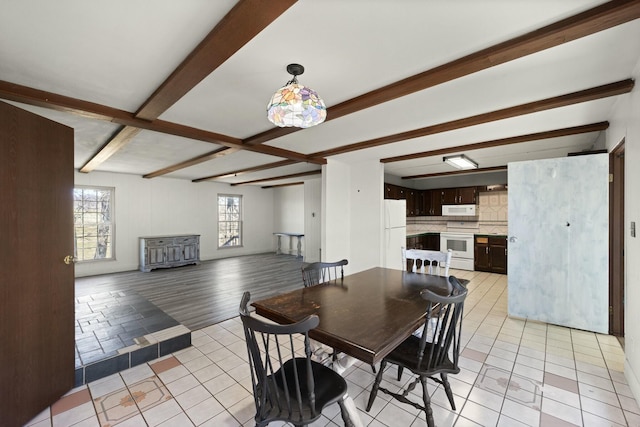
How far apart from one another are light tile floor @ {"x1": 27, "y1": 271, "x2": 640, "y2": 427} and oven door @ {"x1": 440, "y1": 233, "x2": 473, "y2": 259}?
3.31 m

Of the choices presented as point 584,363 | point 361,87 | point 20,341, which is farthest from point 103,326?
point 584,363

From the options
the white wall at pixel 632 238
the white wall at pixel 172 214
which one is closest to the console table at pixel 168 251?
the white wall at pixel 172 214

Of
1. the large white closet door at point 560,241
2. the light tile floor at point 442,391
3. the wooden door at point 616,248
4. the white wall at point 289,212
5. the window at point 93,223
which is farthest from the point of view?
the white wall at point 289,212

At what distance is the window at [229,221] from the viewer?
8.73m

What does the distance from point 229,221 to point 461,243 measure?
6.82 meters

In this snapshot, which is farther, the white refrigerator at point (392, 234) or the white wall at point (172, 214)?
the white wall at point (172, 214)

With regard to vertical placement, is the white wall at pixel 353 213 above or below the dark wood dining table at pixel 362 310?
above

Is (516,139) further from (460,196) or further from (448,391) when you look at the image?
(448,391)

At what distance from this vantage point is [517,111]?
2736mm

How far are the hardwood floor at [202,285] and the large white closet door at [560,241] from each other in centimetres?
353

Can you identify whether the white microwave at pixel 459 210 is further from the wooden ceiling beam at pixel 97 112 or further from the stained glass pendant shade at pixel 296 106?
the stained glass pendant shade at pixel 296 106

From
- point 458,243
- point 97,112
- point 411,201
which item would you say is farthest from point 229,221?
point 458,243

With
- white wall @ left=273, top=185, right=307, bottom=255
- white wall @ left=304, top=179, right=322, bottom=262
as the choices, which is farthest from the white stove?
white wall @ left=273, top=185, right=307, bottom=255

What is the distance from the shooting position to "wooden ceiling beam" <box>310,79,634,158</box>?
2252 mm
